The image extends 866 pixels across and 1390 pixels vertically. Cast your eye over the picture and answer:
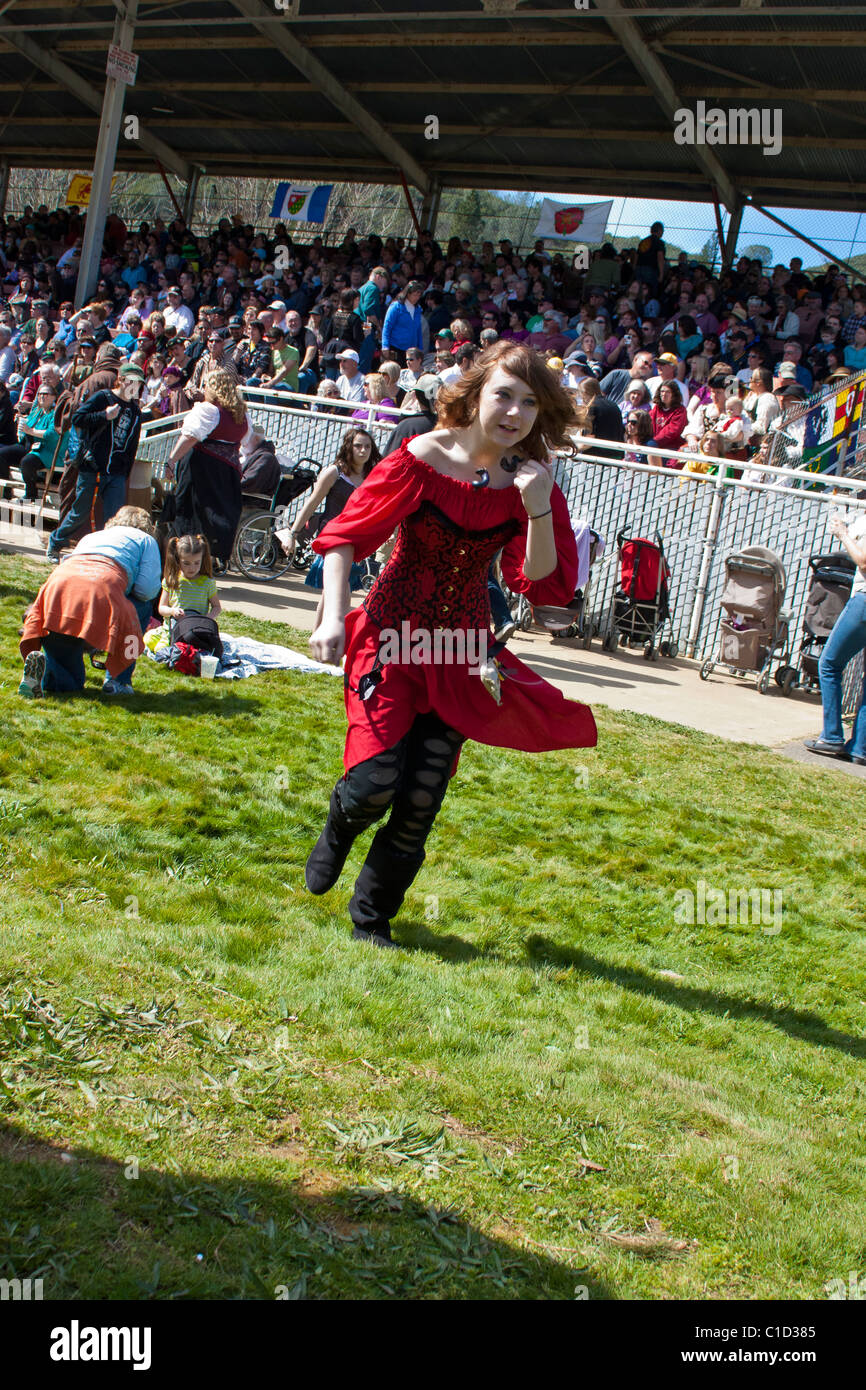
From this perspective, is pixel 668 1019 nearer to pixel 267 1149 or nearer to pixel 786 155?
pixel 267 1149

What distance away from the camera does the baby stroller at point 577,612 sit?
11164 millimetres

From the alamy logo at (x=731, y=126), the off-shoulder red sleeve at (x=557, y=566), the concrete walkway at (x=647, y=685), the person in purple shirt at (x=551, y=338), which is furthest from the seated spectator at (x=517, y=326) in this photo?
the off-shoulder red sleeve at (x=557, y=566)

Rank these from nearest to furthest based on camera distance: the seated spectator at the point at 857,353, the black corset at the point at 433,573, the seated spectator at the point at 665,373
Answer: the black corset at the point at 433,573
the seated spectator at the point at 665,373
the seated spectator at the point at 857,353

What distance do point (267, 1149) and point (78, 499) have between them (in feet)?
27.5

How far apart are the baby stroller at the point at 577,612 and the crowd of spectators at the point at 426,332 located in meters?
1.21

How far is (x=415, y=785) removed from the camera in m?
3.99

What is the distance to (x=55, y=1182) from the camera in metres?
2.54

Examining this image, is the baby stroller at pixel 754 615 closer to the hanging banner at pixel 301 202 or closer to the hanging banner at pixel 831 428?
the hanging banner at pixel 831 428

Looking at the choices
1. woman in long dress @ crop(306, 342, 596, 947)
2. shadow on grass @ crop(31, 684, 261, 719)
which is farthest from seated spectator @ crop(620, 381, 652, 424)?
woman in long dress @ crop(306, 342, 596, 947)

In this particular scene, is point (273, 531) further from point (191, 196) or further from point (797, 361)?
point (191, 196)

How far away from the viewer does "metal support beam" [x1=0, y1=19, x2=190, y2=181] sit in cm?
2520

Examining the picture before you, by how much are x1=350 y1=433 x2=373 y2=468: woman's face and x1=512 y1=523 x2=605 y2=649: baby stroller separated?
192 cm

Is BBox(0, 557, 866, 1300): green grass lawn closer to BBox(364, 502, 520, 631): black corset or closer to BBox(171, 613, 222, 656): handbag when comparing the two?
BBox(364, 502, 520, 631): black corset

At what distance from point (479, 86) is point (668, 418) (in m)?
11.6
